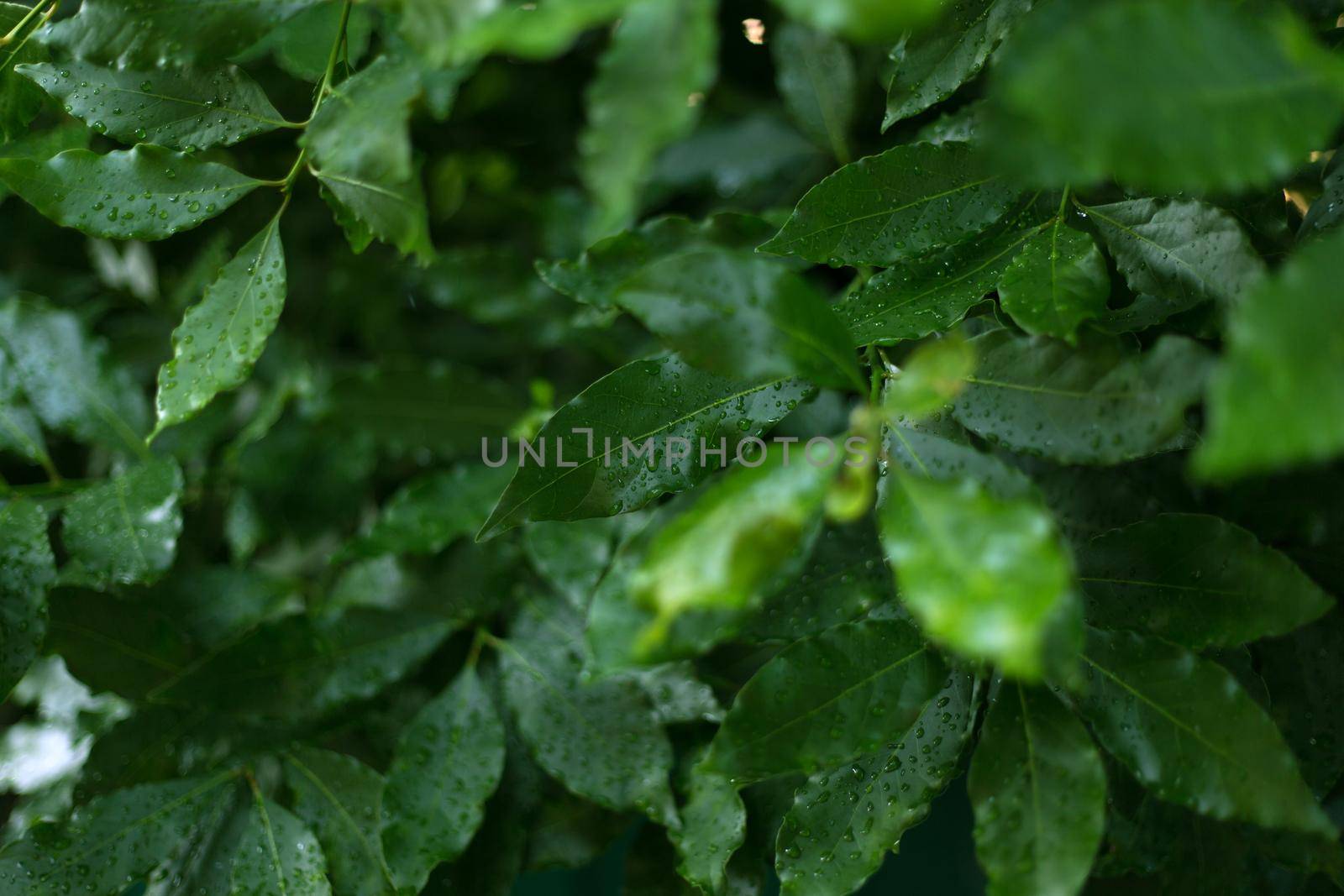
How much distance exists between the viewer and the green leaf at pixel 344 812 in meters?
0.64

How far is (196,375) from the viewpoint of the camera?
Result: 0.55 metres

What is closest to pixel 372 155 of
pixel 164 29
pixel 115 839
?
pixel 164 29

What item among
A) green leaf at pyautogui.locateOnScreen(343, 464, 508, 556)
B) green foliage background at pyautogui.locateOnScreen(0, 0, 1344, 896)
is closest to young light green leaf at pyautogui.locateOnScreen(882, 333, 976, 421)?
green foliage background at pyautogui.locateOnScreen(0, 0, 1344, 896)

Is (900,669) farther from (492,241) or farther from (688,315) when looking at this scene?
(492,241)

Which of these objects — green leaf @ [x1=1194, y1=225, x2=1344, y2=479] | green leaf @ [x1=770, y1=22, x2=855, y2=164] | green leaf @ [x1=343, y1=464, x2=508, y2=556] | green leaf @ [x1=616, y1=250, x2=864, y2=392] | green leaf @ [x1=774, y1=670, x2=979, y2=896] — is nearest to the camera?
green leaf @ [x1=1194, y1=225, x2=1344, y2=479]

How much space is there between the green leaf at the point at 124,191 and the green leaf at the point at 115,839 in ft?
1.25

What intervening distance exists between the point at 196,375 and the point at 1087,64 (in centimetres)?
48

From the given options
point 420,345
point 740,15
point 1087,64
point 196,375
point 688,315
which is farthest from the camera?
point 420,345

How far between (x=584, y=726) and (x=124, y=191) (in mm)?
450

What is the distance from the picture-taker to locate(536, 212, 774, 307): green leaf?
0.64 m

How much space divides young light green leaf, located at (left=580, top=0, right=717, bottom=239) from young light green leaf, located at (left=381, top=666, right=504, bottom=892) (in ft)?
1.47

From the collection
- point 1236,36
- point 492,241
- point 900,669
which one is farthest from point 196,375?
point 492,241

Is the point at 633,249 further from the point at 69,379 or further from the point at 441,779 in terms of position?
the point at 69,379

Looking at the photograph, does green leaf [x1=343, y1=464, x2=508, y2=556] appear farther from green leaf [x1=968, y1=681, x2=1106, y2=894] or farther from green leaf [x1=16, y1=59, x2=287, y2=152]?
green leaf [x1=968, y1=681, x2=1106, y2=894]
